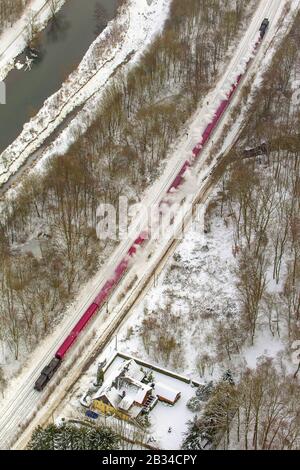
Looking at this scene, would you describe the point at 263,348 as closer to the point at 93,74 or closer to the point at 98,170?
the point at 98,170

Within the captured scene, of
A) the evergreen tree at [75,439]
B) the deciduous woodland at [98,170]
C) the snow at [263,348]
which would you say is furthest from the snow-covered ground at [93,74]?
the evergreen tree at [75,439]

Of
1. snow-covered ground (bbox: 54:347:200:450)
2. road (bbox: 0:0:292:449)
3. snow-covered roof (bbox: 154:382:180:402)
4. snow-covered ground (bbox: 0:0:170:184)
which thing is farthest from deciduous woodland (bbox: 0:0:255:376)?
snow-covered roof (bbox: 154:382:180:402)

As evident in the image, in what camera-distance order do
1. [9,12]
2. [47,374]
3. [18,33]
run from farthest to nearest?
1. [9,12]
2. [18,33]
3. [47,374]

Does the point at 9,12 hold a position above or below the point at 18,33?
above

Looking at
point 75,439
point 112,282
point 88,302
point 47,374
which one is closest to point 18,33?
point 112,282

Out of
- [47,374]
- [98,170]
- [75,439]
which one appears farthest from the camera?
[98,170]

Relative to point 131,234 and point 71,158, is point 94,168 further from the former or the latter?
point 131,234

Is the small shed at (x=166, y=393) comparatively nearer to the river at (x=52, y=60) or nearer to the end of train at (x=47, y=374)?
the end of train at (x=47, y=374)
